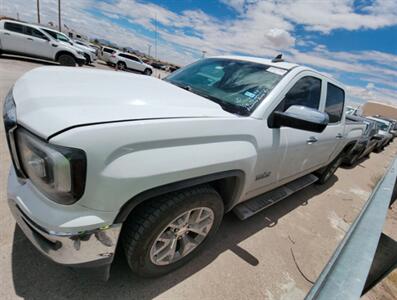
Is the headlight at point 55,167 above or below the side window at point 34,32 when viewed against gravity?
below

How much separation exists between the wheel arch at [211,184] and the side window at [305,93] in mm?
888

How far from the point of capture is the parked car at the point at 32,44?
35.2 feet

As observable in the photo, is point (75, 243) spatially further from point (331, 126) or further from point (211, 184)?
point (331, 126)

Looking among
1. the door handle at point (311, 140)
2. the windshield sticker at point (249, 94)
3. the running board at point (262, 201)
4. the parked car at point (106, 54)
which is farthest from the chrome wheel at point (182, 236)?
the parked car at point (106, 54)

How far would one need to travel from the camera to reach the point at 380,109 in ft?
128

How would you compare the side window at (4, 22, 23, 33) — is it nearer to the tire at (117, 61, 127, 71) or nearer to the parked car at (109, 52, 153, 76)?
the parked car at (109, 52, 153, 76)

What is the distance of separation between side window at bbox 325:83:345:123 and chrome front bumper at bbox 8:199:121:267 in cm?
313

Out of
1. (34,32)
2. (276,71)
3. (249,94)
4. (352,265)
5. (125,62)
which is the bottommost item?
(352,265)

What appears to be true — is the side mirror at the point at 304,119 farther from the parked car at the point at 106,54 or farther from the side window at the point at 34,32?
the parked car at the point at 106,54

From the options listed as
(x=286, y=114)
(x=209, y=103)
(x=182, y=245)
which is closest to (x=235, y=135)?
(x=209, y=103)

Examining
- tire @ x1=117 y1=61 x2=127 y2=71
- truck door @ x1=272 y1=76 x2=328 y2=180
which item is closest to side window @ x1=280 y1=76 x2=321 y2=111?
truck door @ x1=272 y1=76 x2=328 y2=180

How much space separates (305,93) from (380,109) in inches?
1854

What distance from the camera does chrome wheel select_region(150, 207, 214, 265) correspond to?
70.9 inches

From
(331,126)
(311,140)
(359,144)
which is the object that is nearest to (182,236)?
(311,140)
